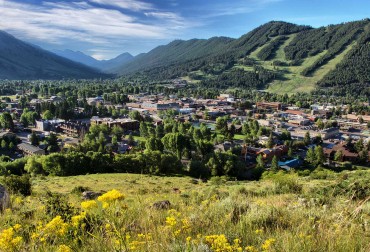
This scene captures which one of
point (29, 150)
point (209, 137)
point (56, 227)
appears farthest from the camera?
point (209, 137)

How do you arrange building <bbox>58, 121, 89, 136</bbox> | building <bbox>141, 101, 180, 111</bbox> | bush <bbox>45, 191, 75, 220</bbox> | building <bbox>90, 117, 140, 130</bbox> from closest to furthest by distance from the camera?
bush <bbox>45, 191, 75, 220</bbox>
building <bbox>58, 121, 89, 136</bbox>
building <bbox>90, 117, 140, 130</bbox>
building <bbox>141, 101, 180, 111</bbox>

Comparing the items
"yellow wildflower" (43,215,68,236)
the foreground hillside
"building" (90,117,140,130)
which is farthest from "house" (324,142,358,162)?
"yellow wildflower" (43,215,68,236)

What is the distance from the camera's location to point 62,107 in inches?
3725

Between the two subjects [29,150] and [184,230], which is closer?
[184,230]

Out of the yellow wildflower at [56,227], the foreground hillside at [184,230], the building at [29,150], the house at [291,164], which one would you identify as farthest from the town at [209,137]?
the yellow wildflower at [56,227]

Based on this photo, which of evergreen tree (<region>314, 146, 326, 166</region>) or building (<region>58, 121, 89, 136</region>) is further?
building (<region>58, 121, 89, 136</region>)

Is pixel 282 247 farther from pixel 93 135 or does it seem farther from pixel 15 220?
pixel 93 135

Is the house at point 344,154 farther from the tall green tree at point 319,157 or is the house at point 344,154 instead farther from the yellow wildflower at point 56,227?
the yellow wildflower at point 56,227

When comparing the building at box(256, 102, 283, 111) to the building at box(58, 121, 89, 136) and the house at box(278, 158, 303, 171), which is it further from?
the house at box(278, 158, 303, 171)

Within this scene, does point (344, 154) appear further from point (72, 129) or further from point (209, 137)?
point (72, 129)

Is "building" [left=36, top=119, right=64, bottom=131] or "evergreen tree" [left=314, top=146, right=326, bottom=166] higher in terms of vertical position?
"evergreen tree" [left=314, top=146, right=326, bottom=166]


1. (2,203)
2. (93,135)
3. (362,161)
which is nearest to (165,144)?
(93,135)

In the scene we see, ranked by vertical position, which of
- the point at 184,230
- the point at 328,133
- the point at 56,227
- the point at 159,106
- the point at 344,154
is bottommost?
the point at 344,154

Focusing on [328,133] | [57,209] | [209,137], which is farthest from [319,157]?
[57,209]
